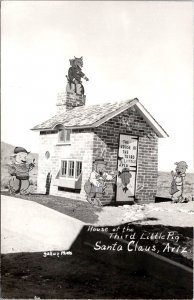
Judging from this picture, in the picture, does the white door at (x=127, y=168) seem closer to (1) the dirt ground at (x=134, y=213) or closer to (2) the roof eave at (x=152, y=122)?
(1) the dirt ground at (x=134, y=213)

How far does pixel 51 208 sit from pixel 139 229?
172 cm

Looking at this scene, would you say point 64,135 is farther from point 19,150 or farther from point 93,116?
point 19,150

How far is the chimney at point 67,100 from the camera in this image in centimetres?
678

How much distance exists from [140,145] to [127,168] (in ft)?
1.76

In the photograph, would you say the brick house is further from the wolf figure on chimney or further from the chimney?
the wolf figure on chimney

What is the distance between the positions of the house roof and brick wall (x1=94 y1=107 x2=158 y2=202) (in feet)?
0.42

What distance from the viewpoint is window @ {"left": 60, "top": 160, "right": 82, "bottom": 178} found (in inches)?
263

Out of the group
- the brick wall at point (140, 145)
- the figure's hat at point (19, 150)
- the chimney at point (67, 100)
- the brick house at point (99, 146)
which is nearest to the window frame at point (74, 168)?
the brick house at point (99, 146)

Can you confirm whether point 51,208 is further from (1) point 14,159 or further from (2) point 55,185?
(1) point 14,159

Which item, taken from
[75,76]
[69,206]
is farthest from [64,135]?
[69,206]

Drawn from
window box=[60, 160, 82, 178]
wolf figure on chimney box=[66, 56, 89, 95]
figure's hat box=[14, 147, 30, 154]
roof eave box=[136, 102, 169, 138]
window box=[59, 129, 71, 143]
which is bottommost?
window box=[60, 160, 82, 178]

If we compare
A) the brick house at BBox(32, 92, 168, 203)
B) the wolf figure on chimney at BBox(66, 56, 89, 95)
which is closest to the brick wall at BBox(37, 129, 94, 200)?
the brick house at BBox(32, 92, 168, 203)

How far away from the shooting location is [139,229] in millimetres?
6230

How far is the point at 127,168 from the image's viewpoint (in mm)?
6648
